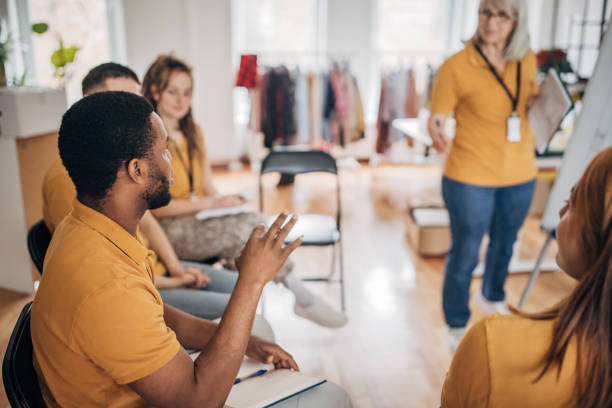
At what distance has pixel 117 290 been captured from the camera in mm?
884

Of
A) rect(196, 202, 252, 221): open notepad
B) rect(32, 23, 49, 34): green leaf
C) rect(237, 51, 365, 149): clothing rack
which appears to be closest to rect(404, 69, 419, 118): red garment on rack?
rect(237, 51, 365, 149): clothing rack

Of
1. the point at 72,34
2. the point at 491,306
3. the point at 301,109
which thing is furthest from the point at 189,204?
the point at 72,34

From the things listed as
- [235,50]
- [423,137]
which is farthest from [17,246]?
[235,50]

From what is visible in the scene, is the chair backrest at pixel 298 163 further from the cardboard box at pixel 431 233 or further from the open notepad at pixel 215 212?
the cardboard box at pixel 431 233

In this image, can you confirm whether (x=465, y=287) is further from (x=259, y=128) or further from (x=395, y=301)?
(x=259, y=128)

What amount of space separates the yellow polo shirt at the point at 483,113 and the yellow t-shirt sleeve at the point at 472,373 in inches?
54.2

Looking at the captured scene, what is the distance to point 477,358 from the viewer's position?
880 mm

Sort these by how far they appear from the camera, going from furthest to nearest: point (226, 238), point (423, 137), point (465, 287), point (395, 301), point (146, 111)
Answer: point (423, 137) → point (395, 301) → point (465, 287) → point (226, 238) → point (146, 111)

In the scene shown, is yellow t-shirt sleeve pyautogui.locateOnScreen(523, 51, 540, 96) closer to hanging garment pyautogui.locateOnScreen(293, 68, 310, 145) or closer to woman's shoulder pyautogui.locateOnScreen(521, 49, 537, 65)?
woman's shoulder pyautogui.locateOnScreen(521, 49, 537, 65)

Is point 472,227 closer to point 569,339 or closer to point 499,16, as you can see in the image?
point 499,16

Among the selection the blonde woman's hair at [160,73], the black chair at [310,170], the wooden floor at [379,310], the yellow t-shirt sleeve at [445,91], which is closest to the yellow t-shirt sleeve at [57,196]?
the blonde woman's hair at [160,73]

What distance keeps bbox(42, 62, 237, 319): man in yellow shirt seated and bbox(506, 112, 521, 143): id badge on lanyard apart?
1.27 meters

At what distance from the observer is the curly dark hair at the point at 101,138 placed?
37.2 inches

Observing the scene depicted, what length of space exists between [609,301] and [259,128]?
180 inches
